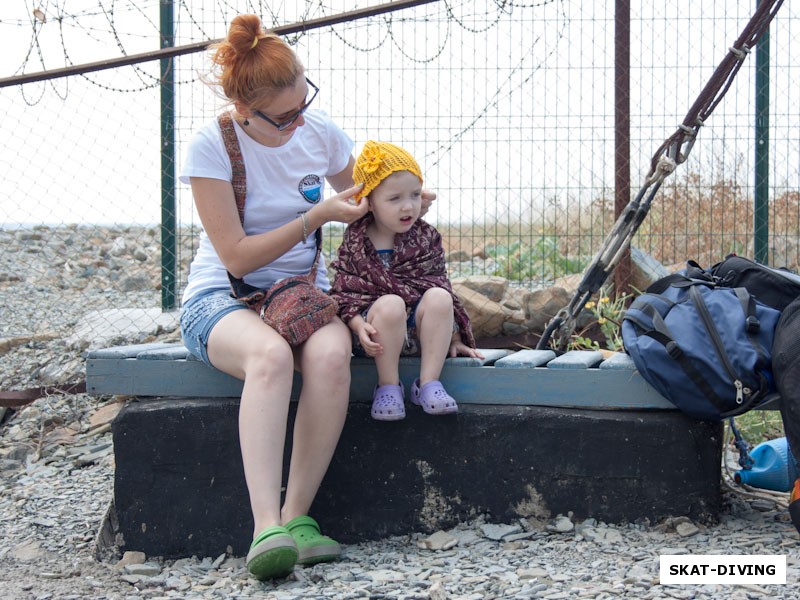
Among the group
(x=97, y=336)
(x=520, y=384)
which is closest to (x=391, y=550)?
(x=520, y=384)

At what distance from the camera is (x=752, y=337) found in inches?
107

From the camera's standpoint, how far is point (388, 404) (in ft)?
9.23

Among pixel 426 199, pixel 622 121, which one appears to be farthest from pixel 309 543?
pixel 622 121

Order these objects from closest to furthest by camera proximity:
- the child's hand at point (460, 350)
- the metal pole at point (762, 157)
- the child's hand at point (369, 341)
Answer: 1. the child's hand at point (369, 341)
2. the child's hand at point (460, 350)
3. the metal pole at point (762, 157)

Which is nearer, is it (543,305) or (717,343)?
(717,343)

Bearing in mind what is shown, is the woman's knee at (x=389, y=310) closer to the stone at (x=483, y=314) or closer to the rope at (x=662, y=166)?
the rope at (x=662, y=166)

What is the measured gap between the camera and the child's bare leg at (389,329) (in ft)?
9.12

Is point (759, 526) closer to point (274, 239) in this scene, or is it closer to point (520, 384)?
point (520, 384)

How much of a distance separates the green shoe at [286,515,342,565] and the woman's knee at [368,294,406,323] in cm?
62

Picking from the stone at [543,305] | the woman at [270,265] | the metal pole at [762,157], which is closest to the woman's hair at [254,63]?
the woman at [270,265]

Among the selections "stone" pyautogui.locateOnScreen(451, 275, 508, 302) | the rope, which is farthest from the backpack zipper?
"stone" pyautogui.locateOnScreen(451, 275, 508, 302)

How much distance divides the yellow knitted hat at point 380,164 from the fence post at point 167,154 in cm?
236

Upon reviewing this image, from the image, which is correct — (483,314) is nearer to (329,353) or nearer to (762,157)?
(762,157)

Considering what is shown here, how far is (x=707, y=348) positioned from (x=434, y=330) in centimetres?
79
